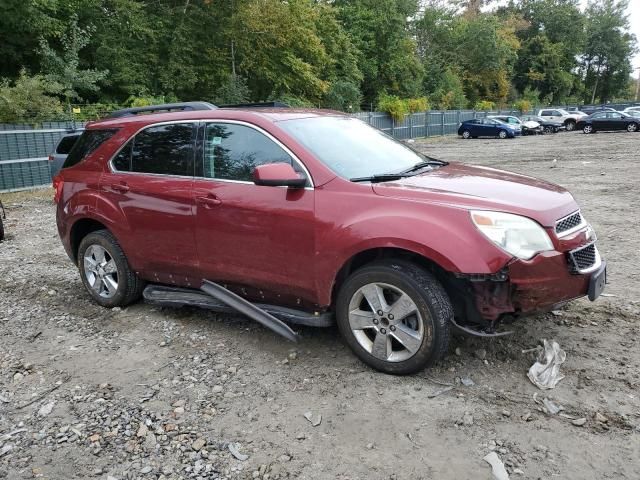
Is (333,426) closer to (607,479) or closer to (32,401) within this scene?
(607,479)

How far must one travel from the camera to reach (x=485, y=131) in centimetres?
3359

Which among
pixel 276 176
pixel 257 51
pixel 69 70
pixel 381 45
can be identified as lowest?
pixel 276 176

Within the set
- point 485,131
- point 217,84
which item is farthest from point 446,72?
point 217,84

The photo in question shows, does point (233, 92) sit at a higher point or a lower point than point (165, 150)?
higher

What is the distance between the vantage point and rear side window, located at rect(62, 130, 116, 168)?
16.7 ft

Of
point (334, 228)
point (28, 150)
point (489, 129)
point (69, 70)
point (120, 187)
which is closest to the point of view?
point (334, 228)

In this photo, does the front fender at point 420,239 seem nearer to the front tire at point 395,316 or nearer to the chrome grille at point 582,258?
the front tire at point 395,316

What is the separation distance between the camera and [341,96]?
31016 millimetres

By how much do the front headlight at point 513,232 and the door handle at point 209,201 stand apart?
1.89 meters

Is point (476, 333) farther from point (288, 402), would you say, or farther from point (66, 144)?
point (66, 144)

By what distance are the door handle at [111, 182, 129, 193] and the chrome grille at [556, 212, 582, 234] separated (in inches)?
134

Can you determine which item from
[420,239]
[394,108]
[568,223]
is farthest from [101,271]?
[394,108]

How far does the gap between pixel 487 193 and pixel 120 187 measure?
306 cm

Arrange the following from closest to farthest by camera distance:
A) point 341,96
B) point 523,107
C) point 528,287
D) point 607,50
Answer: point 528,287, point 341,96, point 523,107, point 607,50
